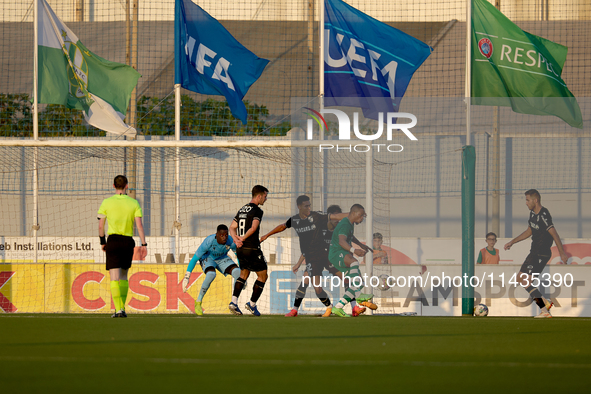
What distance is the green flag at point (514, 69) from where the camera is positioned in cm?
1259

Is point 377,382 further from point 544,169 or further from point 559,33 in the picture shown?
point 559,33

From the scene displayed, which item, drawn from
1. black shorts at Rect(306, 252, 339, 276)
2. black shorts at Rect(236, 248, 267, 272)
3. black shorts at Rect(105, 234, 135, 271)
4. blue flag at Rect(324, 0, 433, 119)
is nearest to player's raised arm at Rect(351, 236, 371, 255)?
black shorts at Rect(306, 252, 339, 276)

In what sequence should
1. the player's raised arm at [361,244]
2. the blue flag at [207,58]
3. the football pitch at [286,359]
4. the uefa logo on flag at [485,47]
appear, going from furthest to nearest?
the blue flag at [207,58]
the uefa logo on flag at [485,47]
the player's raised arm at [361,244]
the football pitch at [286,359]

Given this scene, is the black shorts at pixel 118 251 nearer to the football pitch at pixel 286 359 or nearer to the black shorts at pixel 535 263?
the football pitch at pixel 286 359

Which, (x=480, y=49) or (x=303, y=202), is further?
(x=480, y=49)

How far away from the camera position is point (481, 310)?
11.3 metres

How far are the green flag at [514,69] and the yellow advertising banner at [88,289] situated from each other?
565 cm

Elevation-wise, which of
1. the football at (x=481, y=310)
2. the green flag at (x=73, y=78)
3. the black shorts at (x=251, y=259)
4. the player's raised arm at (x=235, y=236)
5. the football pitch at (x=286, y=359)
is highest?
the green flag at (x=73, y=78)

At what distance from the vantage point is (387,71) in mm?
13109

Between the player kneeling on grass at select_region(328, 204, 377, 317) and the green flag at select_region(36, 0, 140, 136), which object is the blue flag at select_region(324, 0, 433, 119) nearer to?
the player kneeling on grass at select_region(328, 204, 377, 317)

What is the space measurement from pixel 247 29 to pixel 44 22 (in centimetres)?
1047

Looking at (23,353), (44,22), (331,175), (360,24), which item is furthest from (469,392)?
(44,22)

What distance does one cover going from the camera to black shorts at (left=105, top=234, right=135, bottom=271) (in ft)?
29.3

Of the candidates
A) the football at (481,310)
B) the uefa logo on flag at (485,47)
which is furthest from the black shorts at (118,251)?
A: the uefa logo on flag at (485,47)
